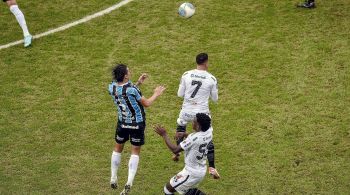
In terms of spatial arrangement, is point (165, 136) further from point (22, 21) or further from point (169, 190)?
point (22, 21)

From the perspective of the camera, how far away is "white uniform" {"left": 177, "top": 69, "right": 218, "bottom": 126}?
1189cm

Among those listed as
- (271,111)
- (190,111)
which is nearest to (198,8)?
(271,111)

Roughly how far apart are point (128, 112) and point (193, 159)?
1.62 m

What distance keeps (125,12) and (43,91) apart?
4.38 m

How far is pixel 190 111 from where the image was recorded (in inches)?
477

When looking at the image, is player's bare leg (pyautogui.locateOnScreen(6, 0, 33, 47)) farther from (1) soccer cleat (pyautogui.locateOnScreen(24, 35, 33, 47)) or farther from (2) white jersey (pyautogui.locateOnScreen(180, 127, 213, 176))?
(2) white jersey (pyautogui.locateOnScreen(180, 127, 213, 176))

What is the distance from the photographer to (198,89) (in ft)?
39.1

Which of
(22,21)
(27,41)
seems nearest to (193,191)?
(27,41)

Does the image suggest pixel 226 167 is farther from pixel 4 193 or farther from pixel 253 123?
pixel 4 193

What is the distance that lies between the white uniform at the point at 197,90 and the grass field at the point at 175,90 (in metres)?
1.34

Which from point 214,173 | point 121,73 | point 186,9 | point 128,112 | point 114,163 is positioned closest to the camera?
point 121,73

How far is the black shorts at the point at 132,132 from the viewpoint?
11539 millimetres

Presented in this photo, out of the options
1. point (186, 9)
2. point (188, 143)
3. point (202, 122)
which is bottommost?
point (188, 143)

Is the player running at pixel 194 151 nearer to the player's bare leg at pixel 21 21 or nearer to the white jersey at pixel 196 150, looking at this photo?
the white jersey at pixel 196 150
